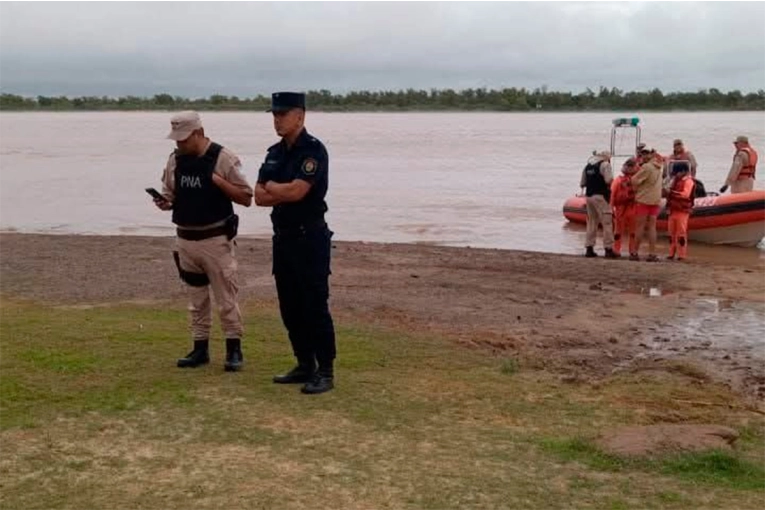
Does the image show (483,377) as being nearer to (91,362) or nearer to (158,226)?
(91,362)

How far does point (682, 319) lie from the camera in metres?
9.48

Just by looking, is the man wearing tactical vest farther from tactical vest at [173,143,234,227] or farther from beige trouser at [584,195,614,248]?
tactical vest at [173,143,234,227]

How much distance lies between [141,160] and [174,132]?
1592 inches

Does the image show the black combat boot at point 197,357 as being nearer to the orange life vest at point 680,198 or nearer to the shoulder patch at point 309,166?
the shoulder patch at point 309,166

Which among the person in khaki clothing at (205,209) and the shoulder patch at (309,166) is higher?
the shoulder patch at (309,166)

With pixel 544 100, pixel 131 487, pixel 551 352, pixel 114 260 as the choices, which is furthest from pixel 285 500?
pixel 544 100

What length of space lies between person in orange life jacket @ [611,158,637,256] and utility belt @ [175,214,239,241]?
9.28 meters

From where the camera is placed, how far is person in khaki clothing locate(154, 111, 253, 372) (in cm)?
606

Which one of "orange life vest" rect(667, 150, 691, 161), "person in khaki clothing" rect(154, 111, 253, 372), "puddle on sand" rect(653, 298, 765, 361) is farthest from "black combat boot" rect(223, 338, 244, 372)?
"orange life vest" rect(667, 150, 691, 161)

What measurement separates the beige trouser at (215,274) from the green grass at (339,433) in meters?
0.36

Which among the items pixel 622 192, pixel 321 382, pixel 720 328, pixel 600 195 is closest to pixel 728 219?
pixel 622 192

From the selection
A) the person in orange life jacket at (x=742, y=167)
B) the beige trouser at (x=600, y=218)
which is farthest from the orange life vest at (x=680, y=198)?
the person in orange life jacket at (x=742, y=167)

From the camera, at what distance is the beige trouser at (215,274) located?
624 centimetres

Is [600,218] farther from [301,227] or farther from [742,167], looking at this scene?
[301,227]
